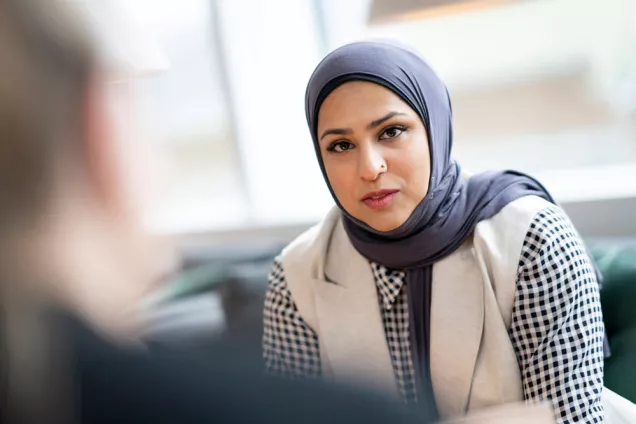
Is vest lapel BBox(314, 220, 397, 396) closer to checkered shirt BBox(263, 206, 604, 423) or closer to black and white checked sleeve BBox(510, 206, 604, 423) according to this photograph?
checkered shirt BBox(263, 206, 604, 423)

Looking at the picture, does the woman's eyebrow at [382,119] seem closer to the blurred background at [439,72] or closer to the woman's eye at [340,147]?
the woman's eye at [340,147]

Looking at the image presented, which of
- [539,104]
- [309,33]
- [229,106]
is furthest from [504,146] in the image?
[229,106]

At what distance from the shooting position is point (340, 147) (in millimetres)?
1231

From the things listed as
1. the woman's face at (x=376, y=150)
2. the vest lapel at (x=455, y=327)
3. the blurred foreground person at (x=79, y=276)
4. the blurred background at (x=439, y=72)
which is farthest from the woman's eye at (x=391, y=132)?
the blurred foreground person at (x=79, y=276)

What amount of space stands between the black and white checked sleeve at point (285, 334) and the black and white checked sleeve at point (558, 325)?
0.37 meters

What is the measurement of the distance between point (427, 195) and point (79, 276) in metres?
0.86

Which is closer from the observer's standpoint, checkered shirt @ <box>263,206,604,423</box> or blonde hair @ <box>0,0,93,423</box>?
blonde hair @ <box>0,0,93,423</box>

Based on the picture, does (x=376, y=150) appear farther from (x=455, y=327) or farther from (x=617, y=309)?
(x=617, y=309)

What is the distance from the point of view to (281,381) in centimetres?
45

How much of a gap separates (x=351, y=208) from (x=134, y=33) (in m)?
0.80

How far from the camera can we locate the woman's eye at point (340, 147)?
4.01 feet

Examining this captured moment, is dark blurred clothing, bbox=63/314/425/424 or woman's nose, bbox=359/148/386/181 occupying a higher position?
woman's nose, bbox=359/148/386/181

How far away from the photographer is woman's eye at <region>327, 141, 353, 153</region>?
1223 mm

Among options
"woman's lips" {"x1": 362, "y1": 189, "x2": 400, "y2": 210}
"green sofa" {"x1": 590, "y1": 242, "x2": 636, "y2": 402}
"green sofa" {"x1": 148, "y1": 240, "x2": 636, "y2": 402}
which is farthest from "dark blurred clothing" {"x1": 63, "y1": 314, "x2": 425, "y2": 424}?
"green sofa" {"x1": 590, "y1": 242, "x2": 636, "y2": 402}
